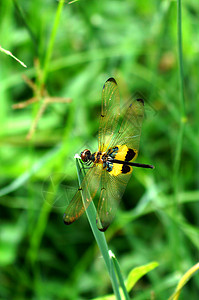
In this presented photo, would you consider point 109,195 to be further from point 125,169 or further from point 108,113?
point 108,113

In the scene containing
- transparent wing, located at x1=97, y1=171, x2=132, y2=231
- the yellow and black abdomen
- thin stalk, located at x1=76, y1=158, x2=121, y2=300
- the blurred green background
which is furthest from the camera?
the blurred green background

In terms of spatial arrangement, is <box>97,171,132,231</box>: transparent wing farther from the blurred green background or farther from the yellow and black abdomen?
the blurred green background

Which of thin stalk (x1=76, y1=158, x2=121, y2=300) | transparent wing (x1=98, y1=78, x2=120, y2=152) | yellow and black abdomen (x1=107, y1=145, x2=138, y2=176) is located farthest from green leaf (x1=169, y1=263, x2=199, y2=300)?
transparent wing (x1=98, y1=78, x2=120, y2=152)

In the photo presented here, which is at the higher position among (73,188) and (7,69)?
(7,69)

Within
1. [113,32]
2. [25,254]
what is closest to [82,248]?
[25,254]

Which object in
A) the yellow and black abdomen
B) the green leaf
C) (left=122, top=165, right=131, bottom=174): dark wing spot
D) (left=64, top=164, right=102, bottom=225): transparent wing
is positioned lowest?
the green leaf

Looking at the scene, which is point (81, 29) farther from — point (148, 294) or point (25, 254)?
point (148, 294)

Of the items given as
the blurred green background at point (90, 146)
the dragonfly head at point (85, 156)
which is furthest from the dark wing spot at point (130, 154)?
the blurred green background at point (90, 146)
